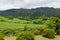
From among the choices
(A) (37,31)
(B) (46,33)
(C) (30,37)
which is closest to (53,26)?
(A) (37,31)

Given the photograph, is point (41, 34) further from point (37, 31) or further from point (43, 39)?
point (43, 39)

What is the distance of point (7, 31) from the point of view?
36188 millimetres

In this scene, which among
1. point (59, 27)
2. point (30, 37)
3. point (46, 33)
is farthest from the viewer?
point (59, 27)

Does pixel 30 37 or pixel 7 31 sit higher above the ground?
pixel 30 37

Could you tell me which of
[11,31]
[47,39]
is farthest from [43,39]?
[11,31]

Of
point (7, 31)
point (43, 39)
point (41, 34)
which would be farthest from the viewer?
point (7, 31)

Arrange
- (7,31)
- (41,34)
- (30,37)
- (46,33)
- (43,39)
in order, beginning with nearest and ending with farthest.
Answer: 1. (30,37)
2. (43,39)
3. (46,33)
4. (41,34)
5. (7,31)

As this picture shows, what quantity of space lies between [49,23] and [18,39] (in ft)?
41.6

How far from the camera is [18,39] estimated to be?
75.7ft

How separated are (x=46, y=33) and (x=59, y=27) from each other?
5794 mm

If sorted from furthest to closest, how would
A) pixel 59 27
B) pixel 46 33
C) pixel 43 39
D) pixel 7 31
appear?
1. pixel 7 31
2. pixel 59 27
3. pixel 46 33
4. pixel 43 39

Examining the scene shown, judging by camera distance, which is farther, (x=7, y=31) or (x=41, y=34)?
(x=7, y=31)

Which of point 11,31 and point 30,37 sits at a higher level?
point 30,37

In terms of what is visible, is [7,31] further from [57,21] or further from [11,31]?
[57,21]
